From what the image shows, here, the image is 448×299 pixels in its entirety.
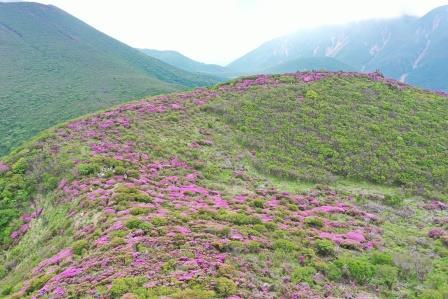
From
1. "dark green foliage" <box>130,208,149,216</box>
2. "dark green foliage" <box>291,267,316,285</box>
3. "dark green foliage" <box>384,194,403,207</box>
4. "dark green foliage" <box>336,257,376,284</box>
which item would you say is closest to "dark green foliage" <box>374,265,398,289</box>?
"dark green foliage" <box>336,257,376,284</box>

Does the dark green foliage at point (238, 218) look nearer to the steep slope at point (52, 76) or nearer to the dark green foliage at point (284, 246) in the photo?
the dark green foliage at point (284, 246)

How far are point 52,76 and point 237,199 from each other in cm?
11874

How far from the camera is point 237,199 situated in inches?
1090

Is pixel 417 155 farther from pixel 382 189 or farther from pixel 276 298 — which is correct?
pixel 276 298

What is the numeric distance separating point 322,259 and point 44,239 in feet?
54.6

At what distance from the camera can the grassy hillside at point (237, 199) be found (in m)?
16.4

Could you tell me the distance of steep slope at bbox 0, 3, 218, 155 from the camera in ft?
301

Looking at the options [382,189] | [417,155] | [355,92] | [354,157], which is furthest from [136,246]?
[355,92]

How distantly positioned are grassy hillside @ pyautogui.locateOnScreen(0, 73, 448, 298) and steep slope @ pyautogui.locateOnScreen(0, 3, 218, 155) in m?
48.7

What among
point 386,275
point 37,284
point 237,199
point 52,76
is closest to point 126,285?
point 37,284

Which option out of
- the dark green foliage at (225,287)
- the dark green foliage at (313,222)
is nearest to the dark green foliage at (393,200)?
the dark green foliage at (313,222)

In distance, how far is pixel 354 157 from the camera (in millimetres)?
40719

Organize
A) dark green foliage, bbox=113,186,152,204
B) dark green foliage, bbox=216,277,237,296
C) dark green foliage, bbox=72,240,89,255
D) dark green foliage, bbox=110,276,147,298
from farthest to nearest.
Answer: dark green foliage, bbox=113,186,152,204, dark green foliage, bbox=72,240,89,255, dark green foliage, bbox=216,277,237,296, dark green foliage, bbox=110,276,147,298

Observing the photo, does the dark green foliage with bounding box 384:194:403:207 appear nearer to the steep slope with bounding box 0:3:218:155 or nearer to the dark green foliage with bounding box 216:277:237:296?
the dark green foliage with bounding box 216:277:237:296
